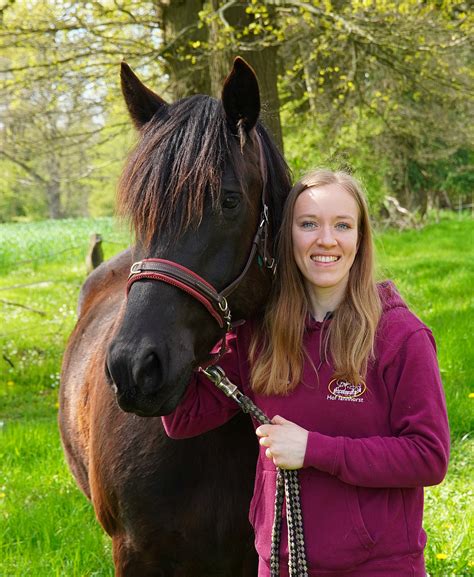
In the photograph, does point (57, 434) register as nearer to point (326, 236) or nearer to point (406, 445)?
point (326, 236)

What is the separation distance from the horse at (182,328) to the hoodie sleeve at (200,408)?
0.41 ft

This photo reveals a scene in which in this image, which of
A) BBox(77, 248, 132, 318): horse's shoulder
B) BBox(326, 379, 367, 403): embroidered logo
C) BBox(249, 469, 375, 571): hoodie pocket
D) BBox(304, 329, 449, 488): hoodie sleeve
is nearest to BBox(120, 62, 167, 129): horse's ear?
BBox(326, 379, 367, 403): embroidered logo

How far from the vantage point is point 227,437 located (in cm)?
242

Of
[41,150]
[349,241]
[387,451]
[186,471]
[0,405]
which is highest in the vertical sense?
[41,150]

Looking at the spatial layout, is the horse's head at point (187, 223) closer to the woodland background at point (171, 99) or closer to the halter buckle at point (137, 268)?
the halter buckle at point (137, 268)

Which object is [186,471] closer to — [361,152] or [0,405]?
[0,405]

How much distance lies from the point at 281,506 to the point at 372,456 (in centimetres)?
33

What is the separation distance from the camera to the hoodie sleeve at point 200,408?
2162 millimetres

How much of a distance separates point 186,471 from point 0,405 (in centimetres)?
418

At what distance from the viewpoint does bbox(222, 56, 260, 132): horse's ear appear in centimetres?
206

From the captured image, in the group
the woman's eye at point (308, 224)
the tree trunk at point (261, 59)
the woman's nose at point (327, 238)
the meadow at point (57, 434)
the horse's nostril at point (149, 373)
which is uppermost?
the tree trunk at point (261, 59)

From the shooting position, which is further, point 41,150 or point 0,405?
point 41,150

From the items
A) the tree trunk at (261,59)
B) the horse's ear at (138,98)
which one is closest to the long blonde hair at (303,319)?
the horse's ear at (138,98)

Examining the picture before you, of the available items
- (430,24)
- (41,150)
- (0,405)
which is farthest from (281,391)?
(41,150)
